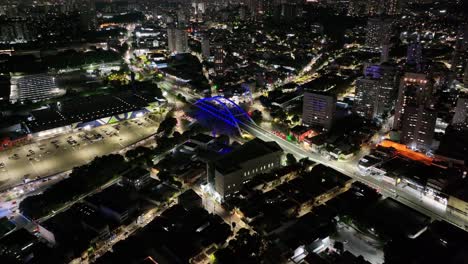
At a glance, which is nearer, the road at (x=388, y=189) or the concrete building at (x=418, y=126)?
the road at (x=388, y=189)

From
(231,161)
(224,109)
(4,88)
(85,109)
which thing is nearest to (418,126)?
(231,161)

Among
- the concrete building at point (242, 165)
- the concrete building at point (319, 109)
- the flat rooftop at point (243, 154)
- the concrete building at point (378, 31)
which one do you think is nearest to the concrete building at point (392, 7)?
the concrete building at point (378, 31)

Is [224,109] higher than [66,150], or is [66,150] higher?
[224,109]

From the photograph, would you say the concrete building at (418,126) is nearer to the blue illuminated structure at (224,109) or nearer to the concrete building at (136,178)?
the blue illuminated structure at (224,109)

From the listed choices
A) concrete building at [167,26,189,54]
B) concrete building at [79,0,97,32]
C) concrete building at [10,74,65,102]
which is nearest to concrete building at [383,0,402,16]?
concrete building at [167,26,189,54]

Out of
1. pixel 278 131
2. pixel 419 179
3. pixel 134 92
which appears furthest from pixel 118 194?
pixel 134 92

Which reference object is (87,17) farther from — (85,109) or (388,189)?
(388,189)

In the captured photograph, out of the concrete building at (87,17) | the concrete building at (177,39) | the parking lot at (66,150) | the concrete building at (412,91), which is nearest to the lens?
the parking lot at (66,150)

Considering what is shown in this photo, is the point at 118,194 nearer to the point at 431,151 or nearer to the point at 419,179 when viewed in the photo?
the point at 419,179
